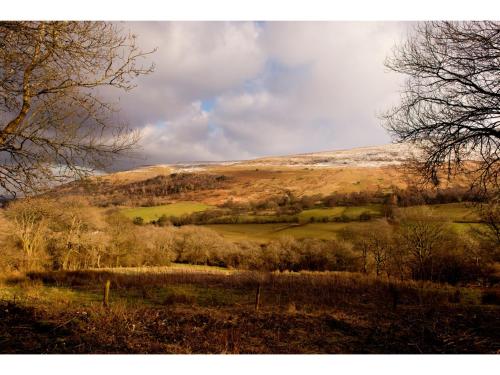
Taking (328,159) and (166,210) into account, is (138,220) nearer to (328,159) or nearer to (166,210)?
(166,210)

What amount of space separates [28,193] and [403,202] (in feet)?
132

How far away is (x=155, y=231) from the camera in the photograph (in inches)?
1949

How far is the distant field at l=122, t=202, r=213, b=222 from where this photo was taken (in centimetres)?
5519

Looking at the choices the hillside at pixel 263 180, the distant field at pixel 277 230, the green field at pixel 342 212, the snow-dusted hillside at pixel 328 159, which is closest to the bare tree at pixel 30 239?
the hillside at pixel 263 180

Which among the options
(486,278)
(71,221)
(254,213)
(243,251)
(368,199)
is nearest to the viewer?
(486,278)

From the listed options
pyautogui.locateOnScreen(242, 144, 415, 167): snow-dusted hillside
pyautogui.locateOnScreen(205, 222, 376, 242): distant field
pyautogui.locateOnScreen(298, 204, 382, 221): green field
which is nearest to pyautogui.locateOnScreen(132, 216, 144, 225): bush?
pyautogui.locateOnScreen(205, 222, 376, 242): distant field

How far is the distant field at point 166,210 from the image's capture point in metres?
55.2

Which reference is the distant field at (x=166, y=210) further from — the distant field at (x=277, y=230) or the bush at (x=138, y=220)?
the distant field at (x=277, y=230)

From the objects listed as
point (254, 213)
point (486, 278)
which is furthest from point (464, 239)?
point (254, 213)

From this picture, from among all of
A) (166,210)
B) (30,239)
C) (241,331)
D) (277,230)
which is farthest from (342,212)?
(241,331)

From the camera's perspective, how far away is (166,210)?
64062mm

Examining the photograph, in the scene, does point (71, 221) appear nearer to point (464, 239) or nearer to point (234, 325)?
point (234, 325)

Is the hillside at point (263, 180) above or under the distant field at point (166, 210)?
above

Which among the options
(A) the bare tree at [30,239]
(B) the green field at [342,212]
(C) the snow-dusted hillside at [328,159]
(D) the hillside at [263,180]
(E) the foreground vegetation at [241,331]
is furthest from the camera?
(C) the snow-dusted hillside at [328,159]
